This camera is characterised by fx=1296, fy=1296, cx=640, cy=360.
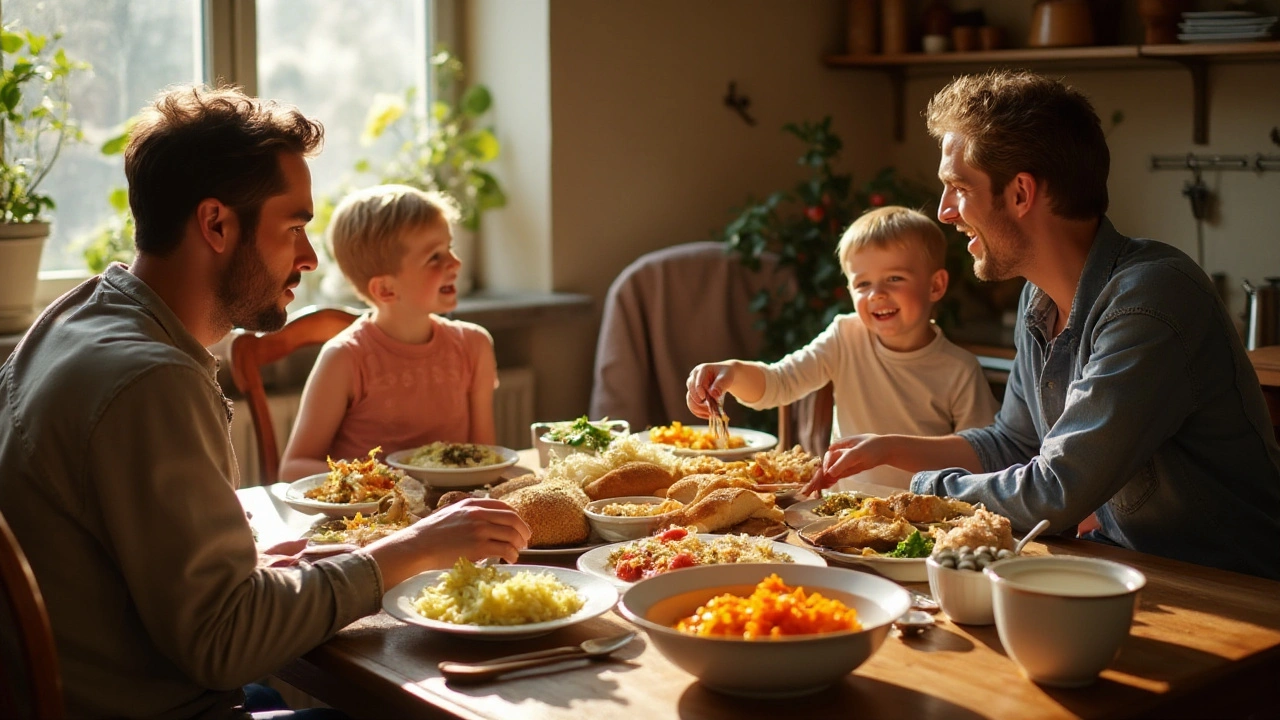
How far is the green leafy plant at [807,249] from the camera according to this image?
12.0 feet

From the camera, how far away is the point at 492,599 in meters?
1.44

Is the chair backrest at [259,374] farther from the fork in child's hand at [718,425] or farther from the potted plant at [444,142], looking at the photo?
the potted plant at [444,142]

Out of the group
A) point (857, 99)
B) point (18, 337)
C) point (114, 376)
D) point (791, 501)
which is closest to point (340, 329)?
point (18, 337)

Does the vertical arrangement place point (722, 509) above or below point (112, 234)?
below

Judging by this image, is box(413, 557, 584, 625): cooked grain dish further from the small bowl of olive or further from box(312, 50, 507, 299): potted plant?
box(312, 50, 507, 299): potted plant

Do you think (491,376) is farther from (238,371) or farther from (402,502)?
(402,502)

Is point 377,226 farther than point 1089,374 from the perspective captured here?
Yes

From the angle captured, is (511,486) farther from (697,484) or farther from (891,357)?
(891,357)

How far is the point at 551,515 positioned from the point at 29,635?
2.40 feet

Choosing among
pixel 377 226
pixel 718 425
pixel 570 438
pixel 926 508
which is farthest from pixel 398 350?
pixel 926 508

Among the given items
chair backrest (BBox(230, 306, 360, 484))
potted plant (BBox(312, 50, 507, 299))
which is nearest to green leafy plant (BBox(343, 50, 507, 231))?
potted plant (BBox(312, 50, 507, 299))

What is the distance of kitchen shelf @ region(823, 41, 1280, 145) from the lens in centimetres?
347

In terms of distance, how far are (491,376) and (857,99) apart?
2174 millimetres

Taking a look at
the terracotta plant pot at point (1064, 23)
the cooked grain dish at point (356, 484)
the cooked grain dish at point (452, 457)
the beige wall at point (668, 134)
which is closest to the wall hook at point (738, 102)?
the beige wall at point (668, 134)
